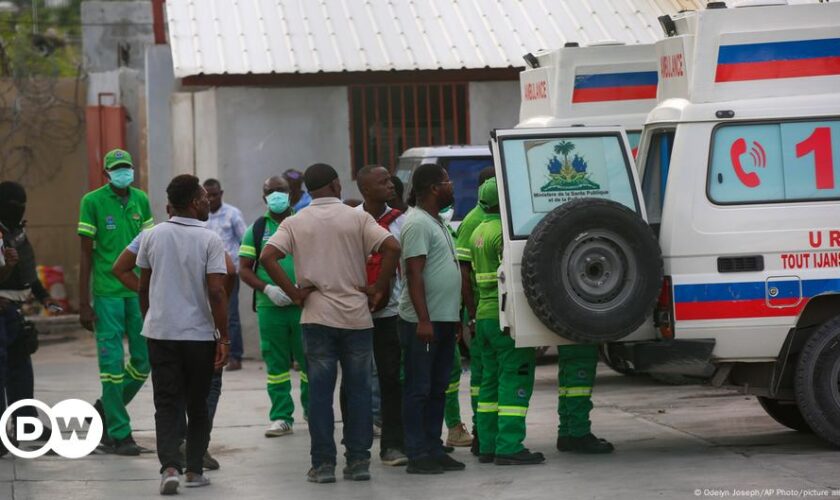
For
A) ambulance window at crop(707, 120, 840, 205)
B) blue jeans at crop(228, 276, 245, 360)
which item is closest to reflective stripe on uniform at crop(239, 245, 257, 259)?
ambulance window at crop(707, 120, 840, 205)

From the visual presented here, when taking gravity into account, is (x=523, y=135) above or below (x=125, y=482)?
above

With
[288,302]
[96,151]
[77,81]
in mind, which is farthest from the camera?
[77,81]

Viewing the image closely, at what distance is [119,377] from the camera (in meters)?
10.0

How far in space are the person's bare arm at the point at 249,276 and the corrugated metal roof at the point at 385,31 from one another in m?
5.92

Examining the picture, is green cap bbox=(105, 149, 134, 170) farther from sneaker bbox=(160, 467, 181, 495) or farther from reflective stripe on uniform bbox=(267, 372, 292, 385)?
sneaker bbox=(160, 467, 181, 495)

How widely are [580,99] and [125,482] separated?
4.67m

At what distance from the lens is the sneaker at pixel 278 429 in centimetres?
1081

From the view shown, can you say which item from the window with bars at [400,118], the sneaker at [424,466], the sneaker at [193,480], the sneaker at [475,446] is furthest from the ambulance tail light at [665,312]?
the window with bars at [400,118]

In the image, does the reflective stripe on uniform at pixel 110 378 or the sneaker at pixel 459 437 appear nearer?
the reflective stripe on uniform at pixel 110 378

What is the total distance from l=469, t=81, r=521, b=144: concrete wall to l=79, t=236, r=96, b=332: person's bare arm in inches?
291

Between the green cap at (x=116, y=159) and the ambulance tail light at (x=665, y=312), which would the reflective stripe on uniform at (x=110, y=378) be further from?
the ambulance tail light at (x=665, y=312)

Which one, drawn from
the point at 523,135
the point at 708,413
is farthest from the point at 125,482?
the point at 708,413

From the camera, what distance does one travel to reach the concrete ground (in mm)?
8234

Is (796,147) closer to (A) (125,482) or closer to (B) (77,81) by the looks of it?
(A) (125,482)
